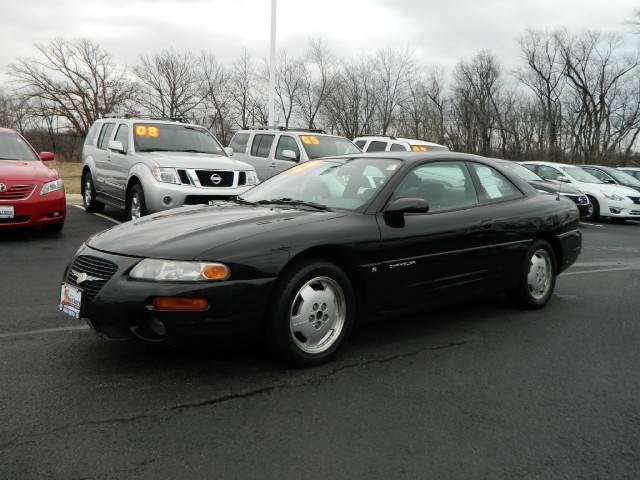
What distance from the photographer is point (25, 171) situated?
785cm

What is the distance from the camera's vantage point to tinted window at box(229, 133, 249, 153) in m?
13.6

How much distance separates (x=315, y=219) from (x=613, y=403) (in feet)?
6.61

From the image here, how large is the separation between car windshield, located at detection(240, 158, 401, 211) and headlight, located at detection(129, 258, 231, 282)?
116 cm

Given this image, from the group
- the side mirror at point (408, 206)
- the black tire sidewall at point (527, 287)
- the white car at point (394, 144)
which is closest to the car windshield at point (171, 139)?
the white car at point (394, 144)

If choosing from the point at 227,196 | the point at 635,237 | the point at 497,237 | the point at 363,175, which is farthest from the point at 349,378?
the point at 635,237

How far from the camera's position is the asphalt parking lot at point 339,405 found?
2.45m

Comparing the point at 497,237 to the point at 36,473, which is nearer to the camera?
the point at 36,473

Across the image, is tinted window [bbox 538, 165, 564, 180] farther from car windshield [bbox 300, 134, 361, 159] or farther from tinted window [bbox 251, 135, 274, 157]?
tinted window [bbox 251, 135, 274, 157]

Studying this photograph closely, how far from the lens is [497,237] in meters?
4.64

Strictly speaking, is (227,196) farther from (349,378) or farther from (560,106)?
(560,106)

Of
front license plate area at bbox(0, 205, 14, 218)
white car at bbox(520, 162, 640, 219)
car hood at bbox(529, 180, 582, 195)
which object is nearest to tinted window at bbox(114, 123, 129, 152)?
front license plate area at bbox(0, 205, 14, 218)

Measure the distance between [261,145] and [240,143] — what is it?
971 mm

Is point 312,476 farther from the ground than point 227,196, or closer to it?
closer to it

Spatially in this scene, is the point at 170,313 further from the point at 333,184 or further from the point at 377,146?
the point at 377,146
